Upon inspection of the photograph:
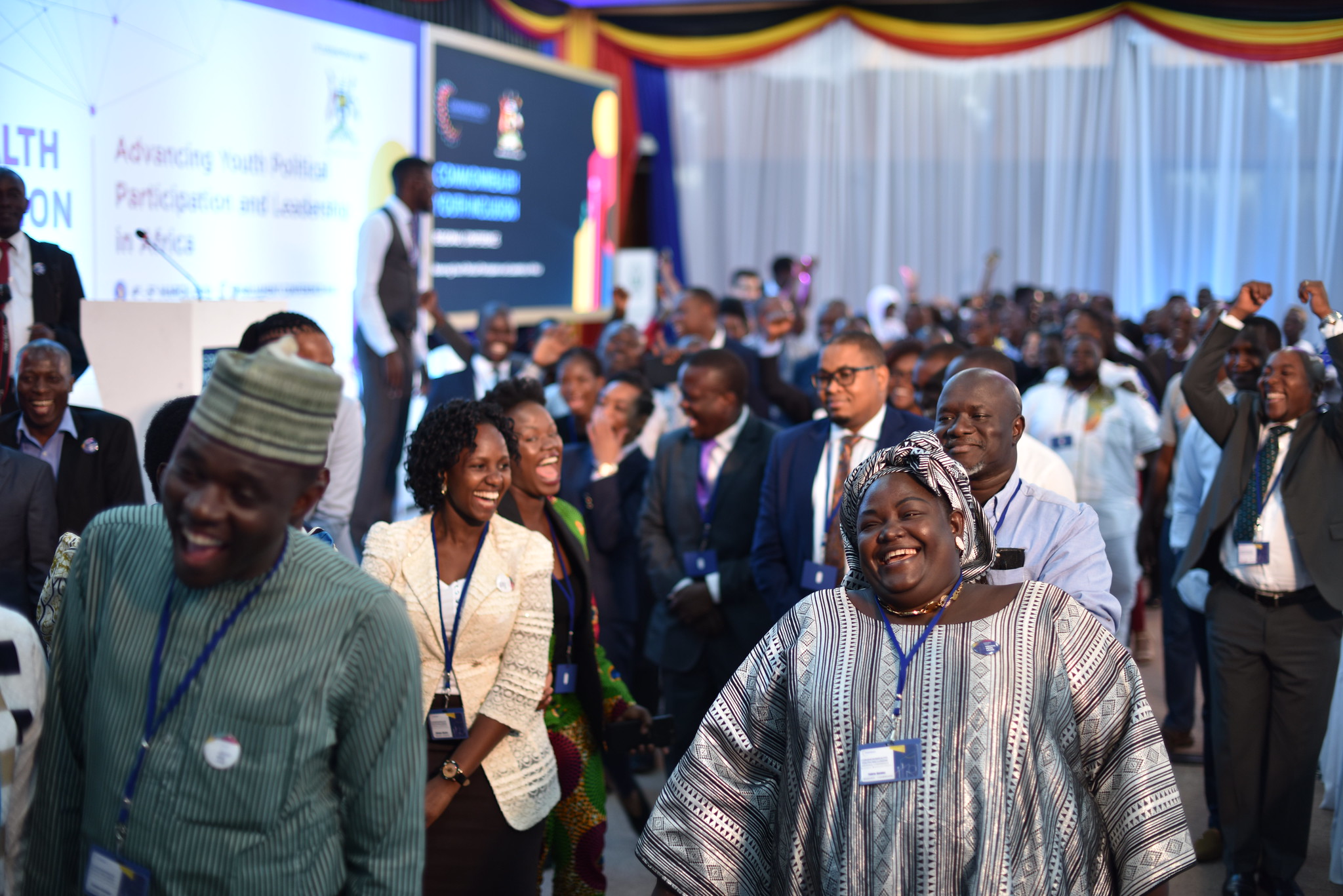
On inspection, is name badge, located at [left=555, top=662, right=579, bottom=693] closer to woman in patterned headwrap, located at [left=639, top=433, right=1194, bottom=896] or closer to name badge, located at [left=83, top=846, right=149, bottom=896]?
woman in patterned headwrap, located at [left=639, top=433, right=1194, bottom=896]

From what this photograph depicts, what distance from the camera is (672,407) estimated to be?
6227mm

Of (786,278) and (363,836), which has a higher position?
(786,278)

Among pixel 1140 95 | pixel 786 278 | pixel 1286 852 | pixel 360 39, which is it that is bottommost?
pixel 1286 852

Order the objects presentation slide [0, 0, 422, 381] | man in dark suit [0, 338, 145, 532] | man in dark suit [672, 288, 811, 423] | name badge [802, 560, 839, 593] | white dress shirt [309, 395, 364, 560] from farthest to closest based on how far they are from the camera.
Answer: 1. man in dark suit [672, 288, 811, 423]
2. presentation slide [0, 0, 422, 381]
3. white dress shirt [309, 395, 364, 560]
4. man in dark suit [0, 338, 145, 532]
5. name badge [802, 560, 839, 593]

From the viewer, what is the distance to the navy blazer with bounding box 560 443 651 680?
4.62 meters

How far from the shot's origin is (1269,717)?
12.9 feet

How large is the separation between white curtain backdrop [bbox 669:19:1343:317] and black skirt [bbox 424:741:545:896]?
12289mm

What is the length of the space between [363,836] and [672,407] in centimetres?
465

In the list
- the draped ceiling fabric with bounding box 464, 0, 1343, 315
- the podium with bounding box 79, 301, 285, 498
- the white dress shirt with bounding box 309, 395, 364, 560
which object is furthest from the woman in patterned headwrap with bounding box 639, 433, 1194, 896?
the draped ceiling fabric with bounding box 464, 0, 1343, 315

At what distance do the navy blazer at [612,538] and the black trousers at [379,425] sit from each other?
2780 mm

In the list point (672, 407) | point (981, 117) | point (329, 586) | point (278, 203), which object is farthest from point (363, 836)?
point (981, 117)

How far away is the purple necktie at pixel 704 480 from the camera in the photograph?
4355mm

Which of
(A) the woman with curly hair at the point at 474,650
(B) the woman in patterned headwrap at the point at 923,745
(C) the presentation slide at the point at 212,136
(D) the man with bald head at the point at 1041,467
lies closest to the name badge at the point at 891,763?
(B) the woman in patterned headwrap at the point at 923,745

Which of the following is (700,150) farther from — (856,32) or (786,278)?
(786,278)
